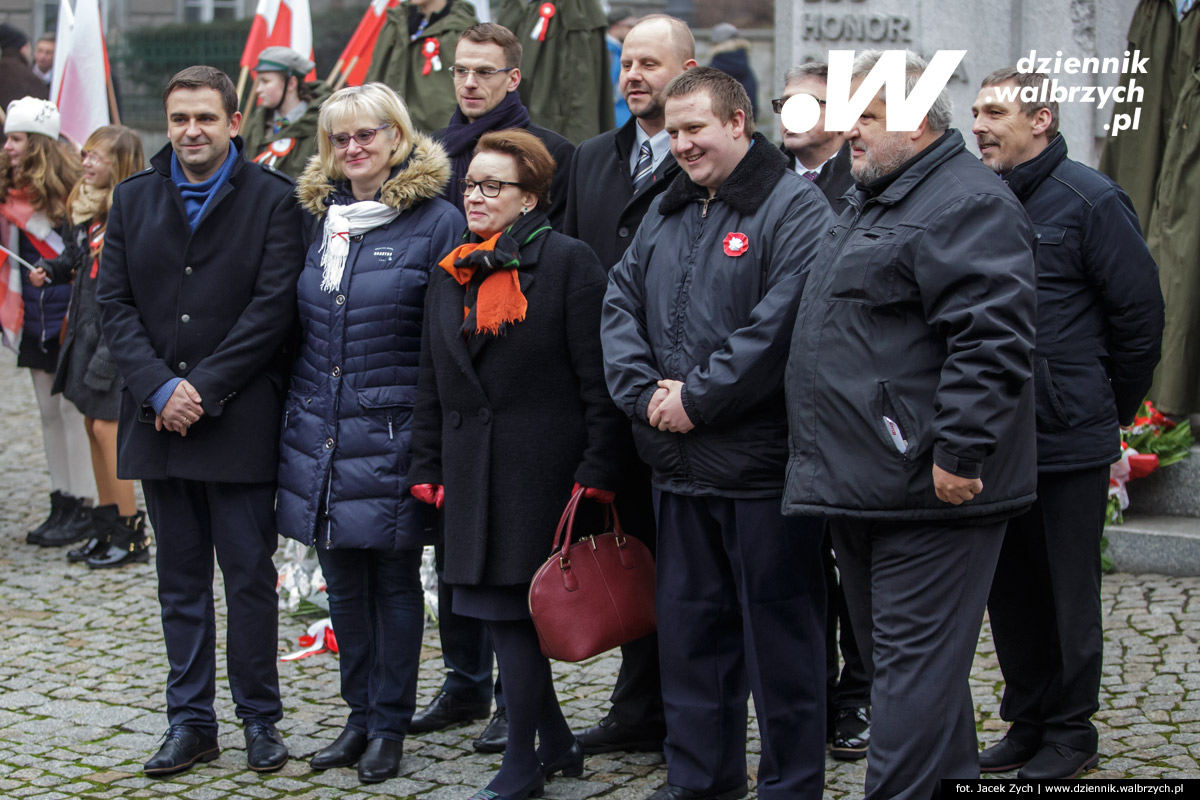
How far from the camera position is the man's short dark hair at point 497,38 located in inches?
216

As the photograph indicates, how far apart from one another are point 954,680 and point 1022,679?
1082mm

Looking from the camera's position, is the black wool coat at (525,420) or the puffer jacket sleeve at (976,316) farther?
the black wool coat at (525,420)

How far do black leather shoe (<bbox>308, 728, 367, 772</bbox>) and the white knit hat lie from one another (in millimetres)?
4568

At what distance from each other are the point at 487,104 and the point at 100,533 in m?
3.74

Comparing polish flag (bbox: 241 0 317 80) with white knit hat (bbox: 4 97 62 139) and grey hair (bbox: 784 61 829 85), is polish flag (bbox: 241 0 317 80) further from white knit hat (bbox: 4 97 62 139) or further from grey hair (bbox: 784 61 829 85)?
A: grey hair (bbox: 784 61 829 85)

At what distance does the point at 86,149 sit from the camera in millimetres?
7617

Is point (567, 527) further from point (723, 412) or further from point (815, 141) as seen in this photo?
point (815, 141)

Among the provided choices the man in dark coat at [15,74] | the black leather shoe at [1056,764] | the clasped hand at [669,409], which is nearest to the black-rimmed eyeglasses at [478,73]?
the clasped hand at [669,409]

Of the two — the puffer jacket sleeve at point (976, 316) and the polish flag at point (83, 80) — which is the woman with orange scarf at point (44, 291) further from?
the puffer jacket sleeve at point (976, 316)

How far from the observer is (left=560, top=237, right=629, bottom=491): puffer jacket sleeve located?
14.8 ft

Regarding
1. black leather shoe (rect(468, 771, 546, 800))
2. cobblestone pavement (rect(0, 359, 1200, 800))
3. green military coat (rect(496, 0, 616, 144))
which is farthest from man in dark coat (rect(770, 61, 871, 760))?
green military coat (rect(496, 0, 616, 144))

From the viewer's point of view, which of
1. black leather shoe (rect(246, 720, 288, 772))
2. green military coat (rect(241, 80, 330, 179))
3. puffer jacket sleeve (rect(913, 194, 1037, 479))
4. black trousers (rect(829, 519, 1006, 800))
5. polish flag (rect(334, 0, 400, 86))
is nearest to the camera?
puffer jacket sleeve (rect(913, 194, 1037, 479))

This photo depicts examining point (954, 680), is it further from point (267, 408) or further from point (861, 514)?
point (267, 408)

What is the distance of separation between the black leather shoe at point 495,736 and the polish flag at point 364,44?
458cm
